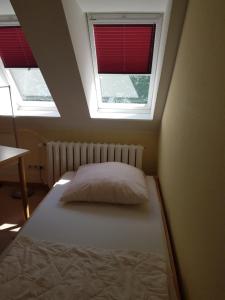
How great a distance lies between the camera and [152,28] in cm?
210

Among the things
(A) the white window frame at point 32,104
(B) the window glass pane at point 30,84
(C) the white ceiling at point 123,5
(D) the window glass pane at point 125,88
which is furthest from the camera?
(A) the white window frame at point 32,104

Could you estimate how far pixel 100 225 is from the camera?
172 cm

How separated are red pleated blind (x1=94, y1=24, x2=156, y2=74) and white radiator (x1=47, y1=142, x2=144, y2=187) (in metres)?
0.89

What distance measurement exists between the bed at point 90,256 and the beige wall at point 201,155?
0.20m

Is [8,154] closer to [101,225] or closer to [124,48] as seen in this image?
[101,225]

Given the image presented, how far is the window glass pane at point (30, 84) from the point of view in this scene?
8.89 feet

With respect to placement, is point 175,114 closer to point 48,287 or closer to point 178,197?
point 178,197

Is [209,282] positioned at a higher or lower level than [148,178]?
higher

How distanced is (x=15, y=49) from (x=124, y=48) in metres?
1.20

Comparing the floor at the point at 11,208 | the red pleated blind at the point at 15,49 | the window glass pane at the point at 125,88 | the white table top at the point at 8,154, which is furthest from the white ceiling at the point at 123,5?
the floor at the point at 11,208

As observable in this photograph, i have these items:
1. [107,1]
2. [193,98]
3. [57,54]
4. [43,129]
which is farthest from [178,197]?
[43,129]

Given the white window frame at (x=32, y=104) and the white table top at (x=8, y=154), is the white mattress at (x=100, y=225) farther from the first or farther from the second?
the white window frame at (x=32, y=104)

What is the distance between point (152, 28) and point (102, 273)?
206 centimetres

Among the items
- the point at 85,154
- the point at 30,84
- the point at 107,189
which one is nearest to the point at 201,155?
the point at 107,189
